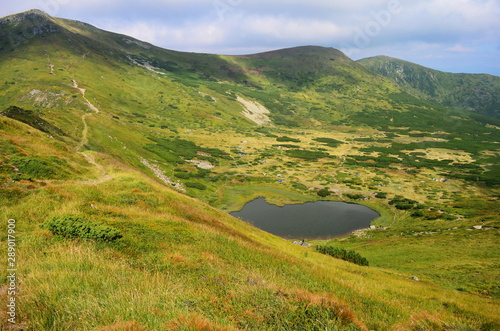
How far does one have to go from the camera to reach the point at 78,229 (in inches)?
516

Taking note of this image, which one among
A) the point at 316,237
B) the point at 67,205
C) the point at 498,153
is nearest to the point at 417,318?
the point at 67,205

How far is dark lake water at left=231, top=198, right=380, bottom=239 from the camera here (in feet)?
216

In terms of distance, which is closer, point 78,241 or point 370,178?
point 78,241

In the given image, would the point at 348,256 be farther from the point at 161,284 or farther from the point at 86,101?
the point at 86,101

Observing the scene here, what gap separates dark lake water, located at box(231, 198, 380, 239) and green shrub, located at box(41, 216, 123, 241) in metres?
53.7

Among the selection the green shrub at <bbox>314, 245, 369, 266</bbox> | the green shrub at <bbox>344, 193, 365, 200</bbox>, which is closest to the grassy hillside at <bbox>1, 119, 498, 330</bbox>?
the green shrub at <bbox>314, 245, 369, 266</bbox>

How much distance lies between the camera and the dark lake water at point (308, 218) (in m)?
65.7

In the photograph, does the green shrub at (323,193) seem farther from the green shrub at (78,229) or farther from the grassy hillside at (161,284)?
the green shrub at (78,229)

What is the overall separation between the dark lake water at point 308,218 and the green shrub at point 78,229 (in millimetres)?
53703

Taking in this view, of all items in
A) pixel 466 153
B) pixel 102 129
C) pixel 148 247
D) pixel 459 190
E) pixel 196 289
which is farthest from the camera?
pixel 466 153

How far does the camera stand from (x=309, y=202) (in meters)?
83.6

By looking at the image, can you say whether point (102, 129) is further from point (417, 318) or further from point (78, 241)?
point (417, 318)

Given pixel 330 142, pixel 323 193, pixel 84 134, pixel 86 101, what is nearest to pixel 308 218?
pixel 323 193

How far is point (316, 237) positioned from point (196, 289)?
57.7 meters
